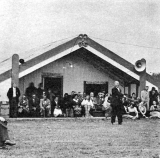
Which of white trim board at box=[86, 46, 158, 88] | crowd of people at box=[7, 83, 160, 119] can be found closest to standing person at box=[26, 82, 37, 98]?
crowd of people at box=[7, 83, 160, 119]

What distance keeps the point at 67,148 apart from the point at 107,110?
41.7ft

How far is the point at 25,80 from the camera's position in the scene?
22516 millimetres

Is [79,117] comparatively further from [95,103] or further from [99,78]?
[99,78]

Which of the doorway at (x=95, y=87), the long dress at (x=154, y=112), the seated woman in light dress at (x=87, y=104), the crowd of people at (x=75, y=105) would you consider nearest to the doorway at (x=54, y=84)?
the crowd of people at (x=75, y=105)

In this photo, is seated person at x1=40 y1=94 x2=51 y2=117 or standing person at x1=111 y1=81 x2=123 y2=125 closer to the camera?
standing person at x1=111 y1=81 x2=123 y2=125

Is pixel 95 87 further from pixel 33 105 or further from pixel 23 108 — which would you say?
pixel 23 108

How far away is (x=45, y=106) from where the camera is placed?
797 inches

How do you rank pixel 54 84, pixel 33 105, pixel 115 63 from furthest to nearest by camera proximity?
pixel 54 84 < pixel 115 63 < pixel 33 105

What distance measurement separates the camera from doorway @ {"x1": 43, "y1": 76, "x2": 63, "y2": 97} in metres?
23.0

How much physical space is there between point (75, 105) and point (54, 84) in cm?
296

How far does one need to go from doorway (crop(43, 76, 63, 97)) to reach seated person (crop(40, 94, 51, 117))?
2.72 m

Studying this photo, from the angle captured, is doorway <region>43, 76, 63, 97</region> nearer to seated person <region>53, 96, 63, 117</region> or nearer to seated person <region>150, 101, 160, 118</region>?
seated person <region>53, 96, 63, 117</region>

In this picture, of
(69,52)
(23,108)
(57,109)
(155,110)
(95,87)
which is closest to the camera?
(23,108)

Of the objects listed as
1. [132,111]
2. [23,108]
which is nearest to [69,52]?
[23,108]
